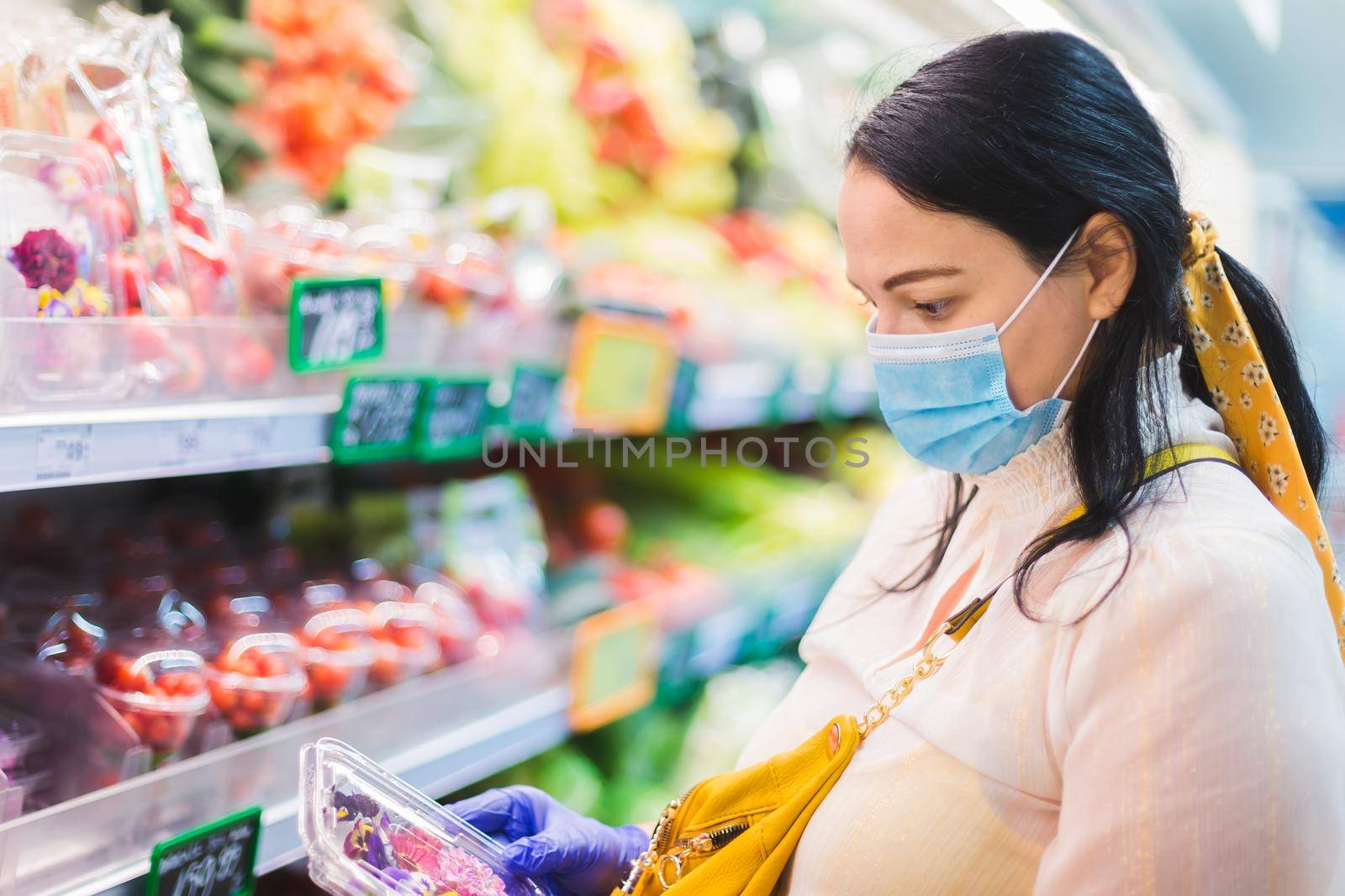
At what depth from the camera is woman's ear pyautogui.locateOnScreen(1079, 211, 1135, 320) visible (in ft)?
3.15

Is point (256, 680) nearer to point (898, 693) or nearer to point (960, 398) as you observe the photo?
point (898, 693)

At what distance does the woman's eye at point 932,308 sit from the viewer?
3.26 ft

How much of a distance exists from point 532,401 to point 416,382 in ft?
0.90

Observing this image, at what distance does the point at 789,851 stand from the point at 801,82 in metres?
2.76

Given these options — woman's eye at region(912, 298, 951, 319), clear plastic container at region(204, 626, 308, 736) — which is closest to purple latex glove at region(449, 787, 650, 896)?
clear plastic container at region(204, 626, 308, 736)

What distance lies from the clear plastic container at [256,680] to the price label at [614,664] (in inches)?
21.7

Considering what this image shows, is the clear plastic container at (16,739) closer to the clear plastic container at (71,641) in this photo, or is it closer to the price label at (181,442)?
the clear plastic container at (71,641)

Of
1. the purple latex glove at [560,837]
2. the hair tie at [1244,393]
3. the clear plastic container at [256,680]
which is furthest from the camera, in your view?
the clear plastic container at [256,680]

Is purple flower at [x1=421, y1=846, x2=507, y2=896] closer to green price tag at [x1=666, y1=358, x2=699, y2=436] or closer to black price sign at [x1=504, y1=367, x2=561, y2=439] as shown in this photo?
black price sign at [x1=504, y1=367, x2=561, y2=439]

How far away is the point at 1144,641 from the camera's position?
809 mm

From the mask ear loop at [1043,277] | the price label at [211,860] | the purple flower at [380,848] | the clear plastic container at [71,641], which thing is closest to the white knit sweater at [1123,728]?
the mask ear loop at [1043,277]

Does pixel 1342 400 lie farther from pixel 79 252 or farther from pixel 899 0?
pixel 79 252

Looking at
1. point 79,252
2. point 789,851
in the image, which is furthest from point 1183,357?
point 79,252

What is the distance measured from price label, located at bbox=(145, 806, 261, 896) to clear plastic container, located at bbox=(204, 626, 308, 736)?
0.14 metres
